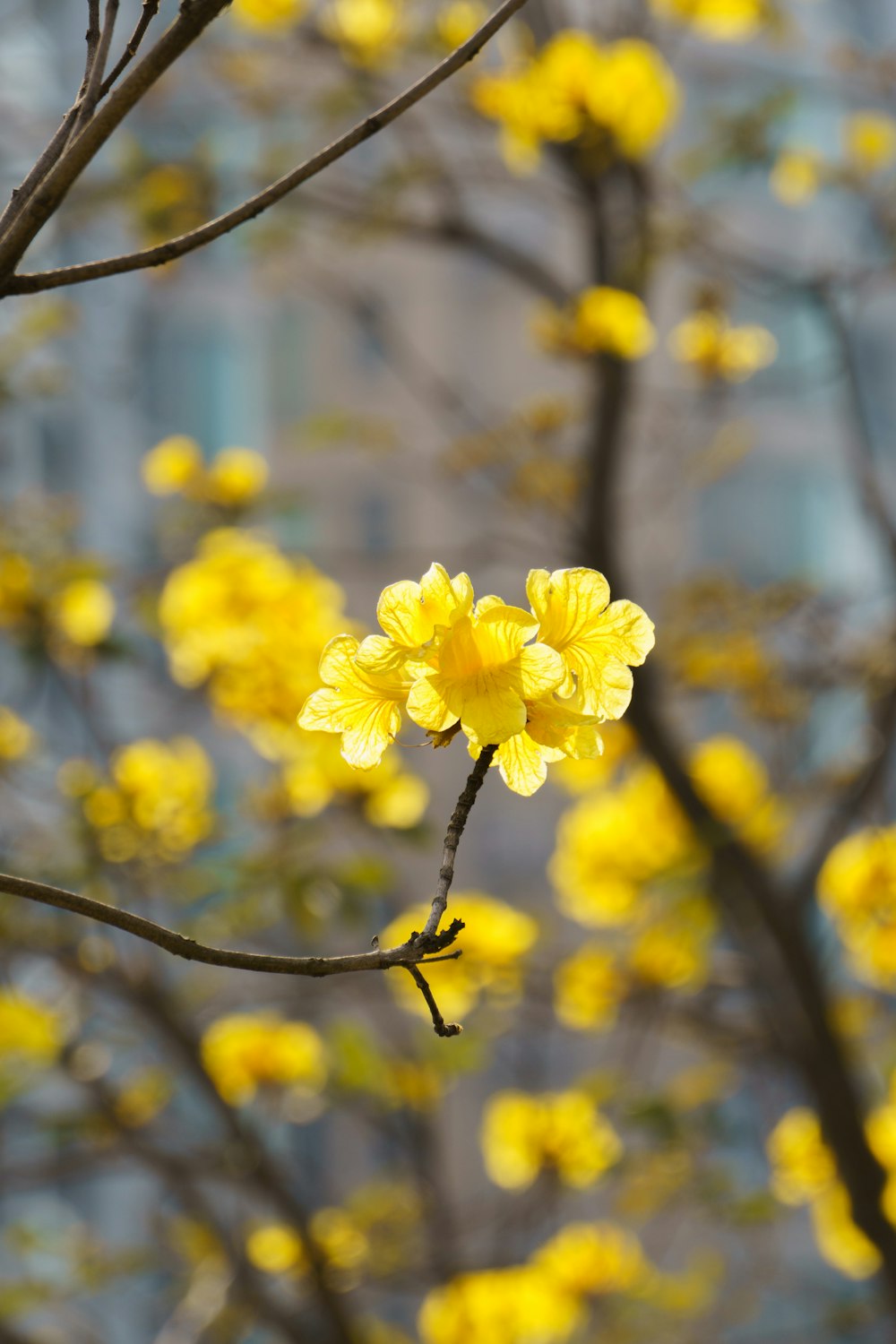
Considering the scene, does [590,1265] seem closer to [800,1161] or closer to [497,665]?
[800,1161]

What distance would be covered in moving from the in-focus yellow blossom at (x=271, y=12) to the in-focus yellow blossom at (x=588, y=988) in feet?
3.95

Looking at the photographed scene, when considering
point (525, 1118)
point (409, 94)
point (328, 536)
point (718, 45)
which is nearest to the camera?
point (409, 94)

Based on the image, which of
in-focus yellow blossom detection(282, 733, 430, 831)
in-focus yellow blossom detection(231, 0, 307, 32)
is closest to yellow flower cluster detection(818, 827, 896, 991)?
in-focus yellow blossom detection(282, 733, 430, 831)

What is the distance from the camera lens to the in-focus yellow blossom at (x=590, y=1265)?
187 centimetres

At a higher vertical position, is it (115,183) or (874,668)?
(115,183)

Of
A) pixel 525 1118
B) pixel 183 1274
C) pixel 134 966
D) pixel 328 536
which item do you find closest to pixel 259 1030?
pixel 134 966

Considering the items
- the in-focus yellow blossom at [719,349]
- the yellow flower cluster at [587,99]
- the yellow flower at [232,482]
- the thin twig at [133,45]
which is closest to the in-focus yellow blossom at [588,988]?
the yellow flower at [232,482]

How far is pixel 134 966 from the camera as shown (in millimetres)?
1646

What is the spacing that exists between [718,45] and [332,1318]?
7215 mm

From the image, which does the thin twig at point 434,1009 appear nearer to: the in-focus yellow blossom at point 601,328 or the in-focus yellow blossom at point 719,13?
the in-focus yellow blossom at point 601,328

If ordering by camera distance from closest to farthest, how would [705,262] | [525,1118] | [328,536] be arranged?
1. [525,1118]
2. [705,262]
3. [328,536]

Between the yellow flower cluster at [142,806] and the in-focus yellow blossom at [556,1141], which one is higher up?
the yellow flower cluster at [142,806]

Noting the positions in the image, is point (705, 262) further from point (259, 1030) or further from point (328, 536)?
point (328, 536)

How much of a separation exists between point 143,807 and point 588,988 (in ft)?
1.92
